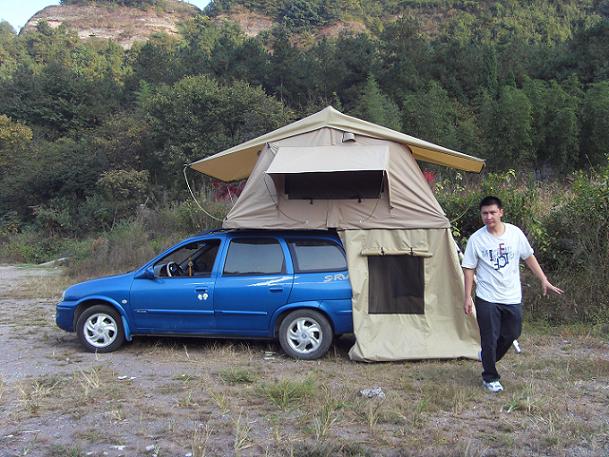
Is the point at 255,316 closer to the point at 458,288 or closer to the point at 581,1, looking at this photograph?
the point at 458,288

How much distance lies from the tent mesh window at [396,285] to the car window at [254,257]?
3.51 feet

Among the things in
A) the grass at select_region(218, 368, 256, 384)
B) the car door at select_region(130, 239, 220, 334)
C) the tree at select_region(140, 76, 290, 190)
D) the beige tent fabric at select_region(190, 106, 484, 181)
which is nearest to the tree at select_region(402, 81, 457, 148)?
the tree at select_region(140, 76, 290, 190)

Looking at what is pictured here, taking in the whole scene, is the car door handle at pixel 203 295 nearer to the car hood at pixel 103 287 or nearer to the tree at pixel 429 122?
the car hood at pixel 103 287

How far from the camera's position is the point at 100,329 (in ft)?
22.3

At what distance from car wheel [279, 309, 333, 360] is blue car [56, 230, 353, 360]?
1 cm

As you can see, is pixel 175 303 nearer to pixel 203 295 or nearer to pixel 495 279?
pixel 203 295

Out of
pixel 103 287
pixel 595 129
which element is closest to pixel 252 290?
pixel 103 287

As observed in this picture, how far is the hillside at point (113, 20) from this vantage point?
98.2m

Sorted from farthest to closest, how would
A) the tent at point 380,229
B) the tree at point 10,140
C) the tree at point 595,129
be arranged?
1. the tree at point 10,140
2. the tree at point 595,129
3. the tent at point 380,229

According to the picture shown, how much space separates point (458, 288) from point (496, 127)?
16937mm

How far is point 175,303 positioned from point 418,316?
276cm

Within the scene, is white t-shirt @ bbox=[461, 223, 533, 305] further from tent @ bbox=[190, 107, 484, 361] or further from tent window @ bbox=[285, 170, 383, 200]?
tent window @ bbox=[285, 170, 383, 200]

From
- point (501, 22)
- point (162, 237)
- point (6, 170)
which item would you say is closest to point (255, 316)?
point (162, 237)

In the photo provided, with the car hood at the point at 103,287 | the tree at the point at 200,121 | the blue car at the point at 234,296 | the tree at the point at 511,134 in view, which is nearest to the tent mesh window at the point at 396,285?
the blue car at the point at 234,296
